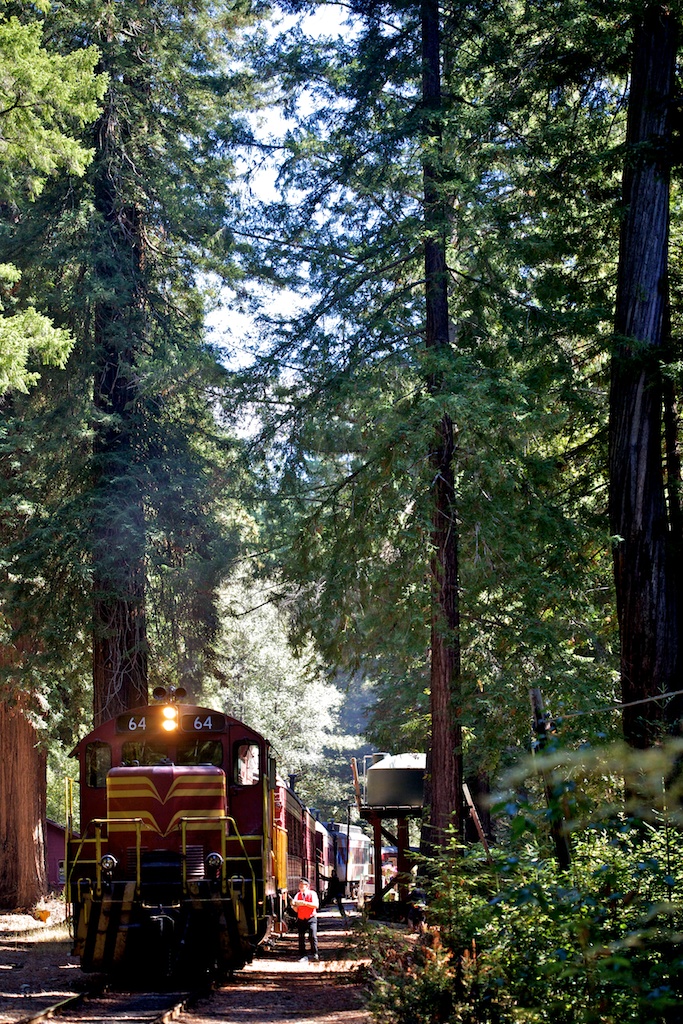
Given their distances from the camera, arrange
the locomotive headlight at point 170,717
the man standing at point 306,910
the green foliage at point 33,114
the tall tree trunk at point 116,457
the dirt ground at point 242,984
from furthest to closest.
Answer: the tall tree trunk at point 116,457 → the man standing at point 306,910 → the locomotive headlight at point 170,717 → the green foliage at point 33,114 → the dirt ground at point 242,984

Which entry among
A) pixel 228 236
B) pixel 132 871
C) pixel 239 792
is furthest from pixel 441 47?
pixel 132 871

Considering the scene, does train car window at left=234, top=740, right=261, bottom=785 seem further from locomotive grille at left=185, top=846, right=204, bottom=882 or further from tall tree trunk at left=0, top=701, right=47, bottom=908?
tall tree trunk at left=0, top=701, right=47, bottom=908

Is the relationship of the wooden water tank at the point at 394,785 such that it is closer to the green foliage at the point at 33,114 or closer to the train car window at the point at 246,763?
the train car window at the point at 246,763

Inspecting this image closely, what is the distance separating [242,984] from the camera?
1432 centimetres

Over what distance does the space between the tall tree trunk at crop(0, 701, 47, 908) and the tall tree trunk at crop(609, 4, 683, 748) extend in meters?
14.3

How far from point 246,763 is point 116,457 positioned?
7.00 metres

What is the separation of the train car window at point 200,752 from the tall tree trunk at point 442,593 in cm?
294

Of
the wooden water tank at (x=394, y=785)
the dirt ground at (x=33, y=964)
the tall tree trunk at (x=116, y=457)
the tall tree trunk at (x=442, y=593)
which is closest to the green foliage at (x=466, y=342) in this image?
the tall tree trunk at (x=442, y=593)

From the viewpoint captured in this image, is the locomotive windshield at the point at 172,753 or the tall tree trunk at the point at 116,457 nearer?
the locomotive windshield at the point at 172,753

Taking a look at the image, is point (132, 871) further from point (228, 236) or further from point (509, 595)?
point (228, 236)

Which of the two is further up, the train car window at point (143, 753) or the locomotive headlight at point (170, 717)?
the locomotive headlight at point (170, 717)

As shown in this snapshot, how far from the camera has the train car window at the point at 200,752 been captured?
13.4m

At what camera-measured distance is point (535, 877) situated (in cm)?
657

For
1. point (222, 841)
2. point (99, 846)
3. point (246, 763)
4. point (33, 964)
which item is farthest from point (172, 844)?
point (33, 964)
